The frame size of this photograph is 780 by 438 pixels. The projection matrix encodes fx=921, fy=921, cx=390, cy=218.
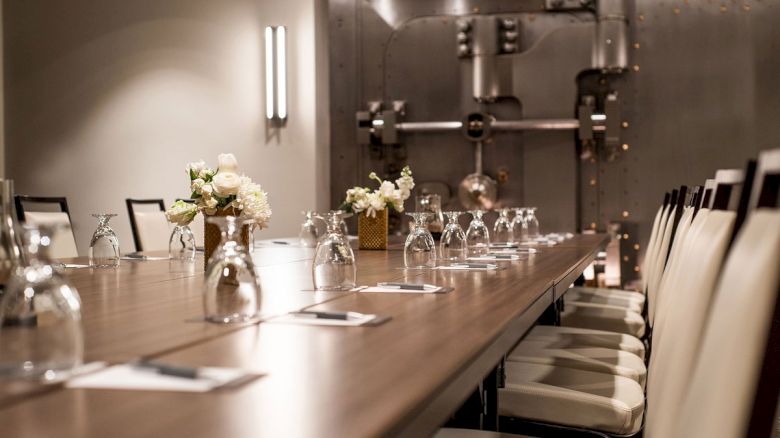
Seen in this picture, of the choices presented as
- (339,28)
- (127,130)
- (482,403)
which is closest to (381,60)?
(339,28)

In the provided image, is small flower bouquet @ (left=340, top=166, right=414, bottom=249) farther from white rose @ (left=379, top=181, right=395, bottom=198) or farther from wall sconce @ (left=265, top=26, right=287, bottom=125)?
wall sconce @ (left=265, top=26, right=287, bottom=125)

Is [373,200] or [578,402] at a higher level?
[373,200]

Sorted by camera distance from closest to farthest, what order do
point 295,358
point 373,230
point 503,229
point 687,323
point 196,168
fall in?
point 295,358 → point 687,323 → point 196,168 → point 373,230 → point 503,229

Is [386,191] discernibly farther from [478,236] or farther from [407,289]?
[407,289]

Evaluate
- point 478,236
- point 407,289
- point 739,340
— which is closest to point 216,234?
point 407,289

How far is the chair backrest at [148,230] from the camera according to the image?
16.9 feet

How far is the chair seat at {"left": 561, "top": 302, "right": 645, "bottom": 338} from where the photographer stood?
4.09 m

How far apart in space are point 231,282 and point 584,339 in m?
2.01

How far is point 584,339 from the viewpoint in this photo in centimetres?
335

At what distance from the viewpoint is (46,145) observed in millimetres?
7637

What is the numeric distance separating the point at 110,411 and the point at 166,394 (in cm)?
10

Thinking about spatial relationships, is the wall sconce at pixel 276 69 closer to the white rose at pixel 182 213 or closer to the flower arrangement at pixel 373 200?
the flower arrangement at pixel 373 200

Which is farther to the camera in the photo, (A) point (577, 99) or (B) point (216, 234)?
(A) point (577, 99)

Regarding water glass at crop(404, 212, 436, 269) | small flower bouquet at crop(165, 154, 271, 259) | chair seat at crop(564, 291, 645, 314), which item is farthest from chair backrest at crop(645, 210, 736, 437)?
chair seat at crop(564, 291, 645, 314)
